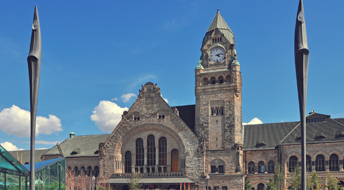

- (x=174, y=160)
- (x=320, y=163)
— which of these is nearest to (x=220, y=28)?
(x=174, y=160)

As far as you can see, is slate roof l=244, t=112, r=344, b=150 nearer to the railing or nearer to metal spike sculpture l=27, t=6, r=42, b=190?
the railing

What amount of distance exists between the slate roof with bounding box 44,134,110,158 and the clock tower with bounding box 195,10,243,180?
82.6 ft

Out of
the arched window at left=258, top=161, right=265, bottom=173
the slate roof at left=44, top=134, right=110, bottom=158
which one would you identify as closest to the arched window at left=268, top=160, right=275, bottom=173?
the arched window at left=258, top=161, right=265, bottom=173

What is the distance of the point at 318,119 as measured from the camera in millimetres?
64688

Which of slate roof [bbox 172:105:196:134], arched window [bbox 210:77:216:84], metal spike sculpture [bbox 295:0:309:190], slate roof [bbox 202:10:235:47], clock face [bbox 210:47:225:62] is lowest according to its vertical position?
slate roof [bbox 172:105:196:134]

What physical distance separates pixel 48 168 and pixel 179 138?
3146cm

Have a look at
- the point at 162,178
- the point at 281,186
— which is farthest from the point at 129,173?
the point at 281,186

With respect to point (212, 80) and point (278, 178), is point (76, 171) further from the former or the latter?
point (278, 178)

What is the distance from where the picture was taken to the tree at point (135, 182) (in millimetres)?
63000

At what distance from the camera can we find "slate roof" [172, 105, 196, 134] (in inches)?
2729

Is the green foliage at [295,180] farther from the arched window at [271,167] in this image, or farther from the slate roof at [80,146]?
the slate roof at [80,146]

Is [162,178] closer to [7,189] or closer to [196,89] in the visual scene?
[196,89]

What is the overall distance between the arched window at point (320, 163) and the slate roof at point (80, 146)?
42267 millimetres

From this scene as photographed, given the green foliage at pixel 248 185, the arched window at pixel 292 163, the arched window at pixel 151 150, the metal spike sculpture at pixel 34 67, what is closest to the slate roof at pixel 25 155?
the arched window at pixel 151 150
